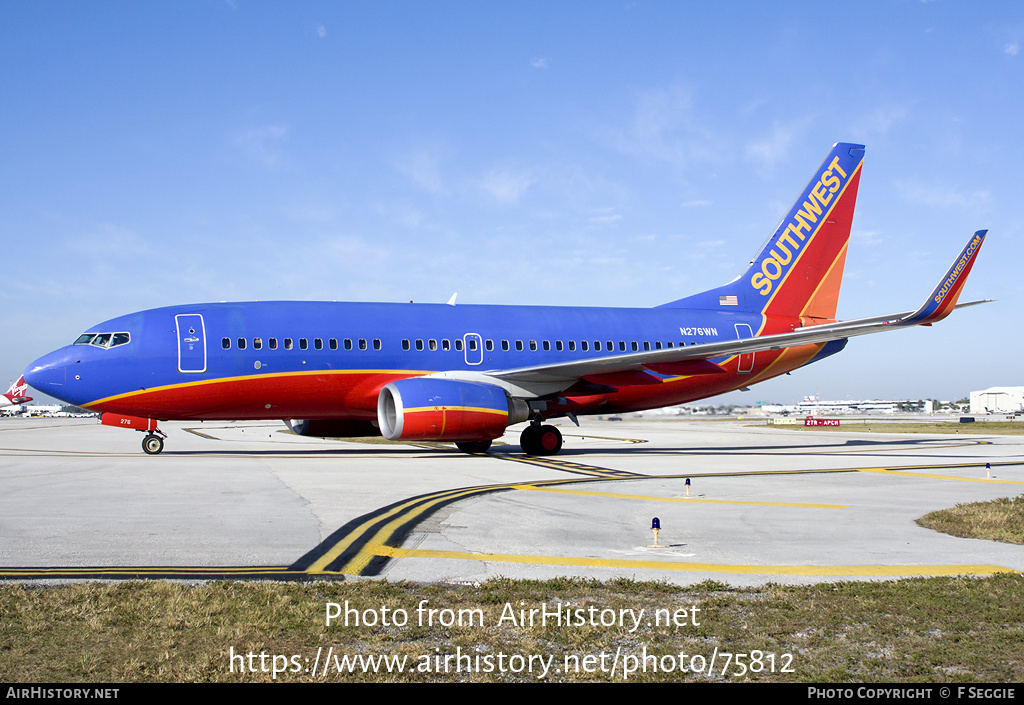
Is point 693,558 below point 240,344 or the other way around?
below

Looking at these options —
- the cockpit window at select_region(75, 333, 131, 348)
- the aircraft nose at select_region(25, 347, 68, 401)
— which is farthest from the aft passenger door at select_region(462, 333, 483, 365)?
the aircraft nose at select_region(25, 347, 68, 401)

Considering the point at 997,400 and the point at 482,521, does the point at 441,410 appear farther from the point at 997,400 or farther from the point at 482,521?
the point at 997,400

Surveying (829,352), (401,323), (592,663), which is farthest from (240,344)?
(829,352)

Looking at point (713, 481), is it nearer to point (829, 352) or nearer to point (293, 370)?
point (293, 370)

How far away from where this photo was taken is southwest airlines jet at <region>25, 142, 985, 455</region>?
2078cm

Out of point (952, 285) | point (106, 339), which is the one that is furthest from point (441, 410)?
point (952, 285)

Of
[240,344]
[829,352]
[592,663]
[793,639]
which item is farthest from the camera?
[829,352]

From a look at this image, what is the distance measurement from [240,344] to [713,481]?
43.3 feet

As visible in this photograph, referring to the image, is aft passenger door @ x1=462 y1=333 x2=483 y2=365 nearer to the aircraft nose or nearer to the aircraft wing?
the aircraft wing

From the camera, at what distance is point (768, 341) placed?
2234 cm

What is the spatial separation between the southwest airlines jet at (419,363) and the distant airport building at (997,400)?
392ft

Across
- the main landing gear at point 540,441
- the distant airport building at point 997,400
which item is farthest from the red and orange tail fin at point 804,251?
the distant airport building at point 997,400

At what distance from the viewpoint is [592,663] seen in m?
4.69

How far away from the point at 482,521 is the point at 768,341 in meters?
14.7
